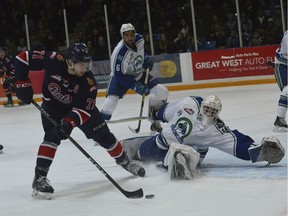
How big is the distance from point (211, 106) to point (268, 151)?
0.43m

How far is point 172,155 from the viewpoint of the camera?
348 centimetres

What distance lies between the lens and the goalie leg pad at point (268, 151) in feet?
11.8

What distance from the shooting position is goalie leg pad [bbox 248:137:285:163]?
3.59m

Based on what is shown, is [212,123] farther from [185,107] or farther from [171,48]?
[171,48]

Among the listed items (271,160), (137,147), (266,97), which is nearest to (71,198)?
(137,147)

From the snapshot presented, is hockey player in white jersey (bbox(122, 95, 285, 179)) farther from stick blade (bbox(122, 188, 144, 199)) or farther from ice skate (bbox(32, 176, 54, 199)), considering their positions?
ice skate (bbox(32, 176, 54, 199))

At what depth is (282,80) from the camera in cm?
544

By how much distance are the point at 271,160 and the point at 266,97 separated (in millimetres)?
4347

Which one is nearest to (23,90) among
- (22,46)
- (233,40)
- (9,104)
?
(9,104)

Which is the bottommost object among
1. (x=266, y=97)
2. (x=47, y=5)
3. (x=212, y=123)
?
(x=266, y=97)

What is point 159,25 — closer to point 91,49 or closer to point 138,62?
point 91,49

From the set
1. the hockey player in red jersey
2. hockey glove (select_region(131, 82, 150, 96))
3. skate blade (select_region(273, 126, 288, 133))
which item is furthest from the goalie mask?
hockey glove (select_region(131, 82, 150, 96))

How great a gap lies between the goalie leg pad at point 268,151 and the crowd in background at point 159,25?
6.53m

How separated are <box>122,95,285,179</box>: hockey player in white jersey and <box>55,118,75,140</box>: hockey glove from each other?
590 millimetres
